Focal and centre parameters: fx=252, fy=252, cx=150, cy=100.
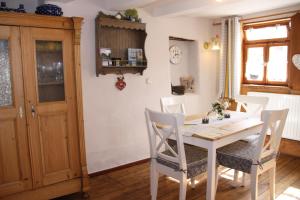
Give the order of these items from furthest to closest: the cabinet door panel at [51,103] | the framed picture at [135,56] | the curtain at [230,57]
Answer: the curtain at [230,57], the framed picture at [135,56], the cabinet door panel at [51,103]

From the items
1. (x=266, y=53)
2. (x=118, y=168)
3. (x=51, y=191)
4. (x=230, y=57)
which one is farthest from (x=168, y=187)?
(x=266, y=53)

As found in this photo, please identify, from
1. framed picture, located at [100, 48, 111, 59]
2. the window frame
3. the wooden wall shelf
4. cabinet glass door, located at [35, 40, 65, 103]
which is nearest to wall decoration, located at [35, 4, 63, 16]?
cabinet glass door, located at [35, 40, 65, 103]

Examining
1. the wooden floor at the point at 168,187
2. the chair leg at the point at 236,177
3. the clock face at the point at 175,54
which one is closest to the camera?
the wooden floor at the point at 168,187

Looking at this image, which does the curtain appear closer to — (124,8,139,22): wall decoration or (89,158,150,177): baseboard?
(124,8,139,22): wall decoration

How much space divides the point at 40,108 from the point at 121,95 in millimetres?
1224

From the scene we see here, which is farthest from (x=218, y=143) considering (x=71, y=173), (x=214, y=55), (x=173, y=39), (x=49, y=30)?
(x=214, y=55)

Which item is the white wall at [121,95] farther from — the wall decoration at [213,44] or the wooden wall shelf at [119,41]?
the wall decoration at [213,44]

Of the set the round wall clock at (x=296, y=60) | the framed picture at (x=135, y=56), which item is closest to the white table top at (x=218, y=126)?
the framed picture at (x=135, y=56)

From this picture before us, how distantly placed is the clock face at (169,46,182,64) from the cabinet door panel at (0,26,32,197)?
2.56m

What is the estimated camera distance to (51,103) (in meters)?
2.45

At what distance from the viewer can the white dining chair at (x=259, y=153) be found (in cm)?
218

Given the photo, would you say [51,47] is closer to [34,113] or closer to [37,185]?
[34,113]

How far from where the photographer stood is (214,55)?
4.71m

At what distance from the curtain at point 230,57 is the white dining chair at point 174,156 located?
207 cm
